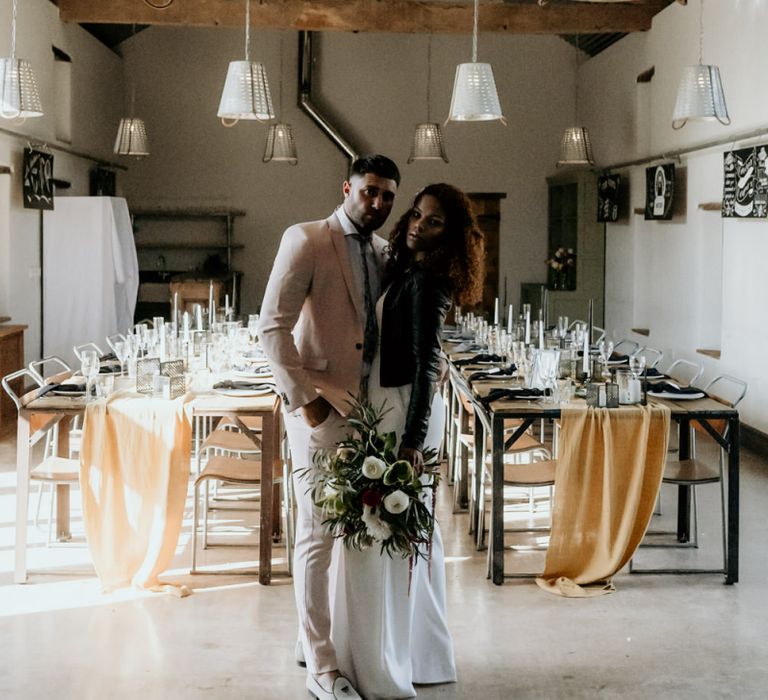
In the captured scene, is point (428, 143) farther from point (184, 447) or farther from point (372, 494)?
point (372, 494)

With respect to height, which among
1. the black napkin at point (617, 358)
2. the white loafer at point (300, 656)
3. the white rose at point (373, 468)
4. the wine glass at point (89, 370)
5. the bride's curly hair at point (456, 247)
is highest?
the bride's curly hair at point (456, 247)

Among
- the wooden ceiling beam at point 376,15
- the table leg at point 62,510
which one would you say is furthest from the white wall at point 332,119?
the table leg at point 62,510

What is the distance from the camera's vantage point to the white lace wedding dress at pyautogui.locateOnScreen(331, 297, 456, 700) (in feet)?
11.6

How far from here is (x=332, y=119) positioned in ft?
48.1

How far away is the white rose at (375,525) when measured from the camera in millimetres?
3301

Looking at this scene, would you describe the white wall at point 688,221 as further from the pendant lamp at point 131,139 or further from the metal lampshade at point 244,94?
the pendant lamp at point 131,139

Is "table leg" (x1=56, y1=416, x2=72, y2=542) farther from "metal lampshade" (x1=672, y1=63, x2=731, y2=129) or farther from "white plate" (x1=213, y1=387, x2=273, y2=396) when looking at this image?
"metal lampshade" (x1=672, y1=63, x2=731, y2=129)

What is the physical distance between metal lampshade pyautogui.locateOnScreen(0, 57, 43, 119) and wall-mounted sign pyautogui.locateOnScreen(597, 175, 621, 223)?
7821mm

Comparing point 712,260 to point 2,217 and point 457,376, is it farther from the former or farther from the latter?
point 2,217

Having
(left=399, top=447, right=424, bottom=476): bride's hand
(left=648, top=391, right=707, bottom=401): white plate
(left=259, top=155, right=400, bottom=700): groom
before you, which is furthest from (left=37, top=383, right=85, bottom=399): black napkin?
(left=648, top=391, right=707, bottom=401): white plate

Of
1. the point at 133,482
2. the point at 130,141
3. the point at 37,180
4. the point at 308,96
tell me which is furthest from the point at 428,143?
the point at 133,482

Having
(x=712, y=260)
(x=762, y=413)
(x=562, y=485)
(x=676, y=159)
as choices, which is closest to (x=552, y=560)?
(x=562, y=485)

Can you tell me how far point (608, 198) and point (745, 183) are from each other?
4205mm

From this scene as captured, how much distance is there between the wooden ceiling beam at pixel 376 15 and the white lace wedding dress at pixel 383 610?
832 cm
